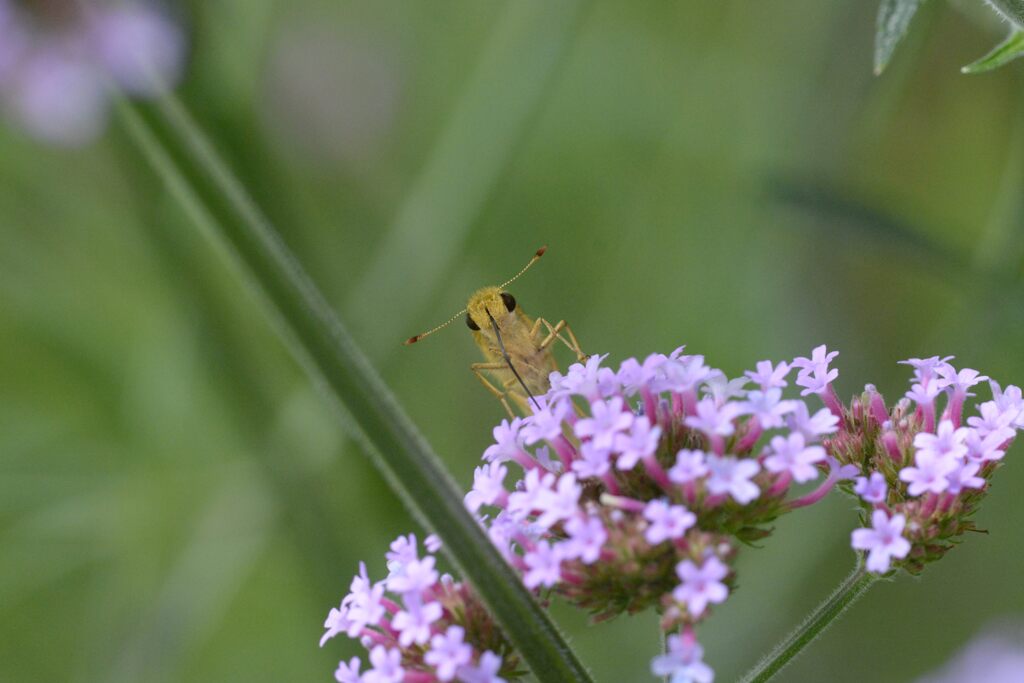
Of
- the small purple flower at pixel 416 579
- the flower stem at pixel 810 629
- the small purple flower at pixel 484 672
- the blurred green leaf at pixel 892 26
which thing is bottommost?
the flower stem at pixel 810 629

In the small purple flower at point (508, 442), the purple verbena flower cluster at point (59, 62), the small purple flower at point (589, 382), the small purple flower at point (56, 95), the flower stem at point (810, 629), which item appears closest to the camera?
the flower stem at point (810, 629)

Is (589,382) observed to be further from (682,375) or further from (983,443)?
(983,443)

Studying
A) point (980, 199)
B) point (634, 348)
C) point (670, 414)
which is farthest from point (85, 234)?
point (980, 199)

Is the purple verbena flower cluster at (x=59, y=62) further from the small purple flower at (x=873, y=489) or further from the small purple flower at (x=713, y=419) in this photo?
the small purple flower at (x=873, y=489)

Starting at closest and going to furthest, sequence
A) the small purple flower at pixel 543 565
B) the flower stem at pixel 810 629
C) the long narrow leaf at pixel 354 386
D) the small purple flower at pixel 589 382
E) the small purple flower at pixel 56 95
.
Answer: the long narrow leaf at pixel 354 386
the small purple flower at pixel 543 565
the flower stem at pixel 810 629
the small purple flower at pixel 589 382
the small purple flower at pixel 56 95

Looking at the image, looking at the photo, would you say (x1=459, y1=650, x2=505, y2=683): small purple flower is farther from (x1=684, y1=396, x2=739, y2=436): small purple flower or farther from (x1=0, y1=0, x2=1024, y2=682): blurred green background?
(x1=0, y1=0, x2=1024, y2=682): blurred green background

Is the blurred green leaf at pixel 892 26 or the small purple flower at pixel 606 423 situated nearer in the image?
the small purple flower at pixel 606 423

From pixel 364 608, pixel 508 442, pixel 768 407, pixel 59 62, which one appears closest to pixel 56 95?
pixel 59 62

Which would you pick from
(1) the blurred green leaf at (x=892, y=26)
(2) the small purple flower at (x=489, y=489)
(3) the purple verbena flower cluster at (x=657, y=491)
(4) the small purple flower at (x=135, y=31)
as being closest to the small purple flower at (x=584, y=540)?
(3) the purple verbena flower cluster at (x=657, y=491)
